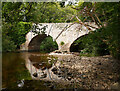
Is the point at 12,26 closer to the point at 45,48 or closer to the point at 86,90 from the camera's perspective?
the point at 86,90

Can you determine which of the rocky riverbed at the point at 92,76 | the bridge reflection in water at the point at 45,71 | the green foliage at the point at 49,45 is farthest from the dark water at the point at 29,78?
the green foliage at the point at 49,45

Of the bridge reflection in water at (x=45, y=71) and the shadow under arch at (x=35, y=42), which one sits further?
the shadow under arch at (x=35, y=42)

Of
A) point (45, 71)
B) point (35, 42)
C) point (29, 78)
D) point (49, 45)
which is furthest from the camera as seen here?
point (49, 45)

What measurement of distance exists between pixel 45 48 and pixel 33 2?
12.6 meters

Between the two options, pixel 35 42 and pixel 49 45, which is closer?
pixel 35 42

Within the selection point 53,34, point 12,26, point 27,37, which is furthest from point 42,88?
point 27,37

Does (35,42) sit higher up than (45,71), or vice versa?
(35,42)

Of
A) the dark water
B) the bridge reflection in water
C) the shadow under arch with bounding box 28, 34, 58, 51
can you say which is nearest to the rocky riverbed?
the bridge reflection in water

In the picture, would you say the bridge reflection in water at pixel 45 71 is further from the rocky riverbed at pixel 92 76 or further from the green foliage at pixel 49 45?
the green foliage at pixel 49 45

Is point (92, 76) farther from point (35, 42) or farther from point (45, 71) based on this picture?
point (35, 42)

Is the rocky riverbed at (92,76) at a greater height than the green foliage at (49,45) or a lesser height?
lesser

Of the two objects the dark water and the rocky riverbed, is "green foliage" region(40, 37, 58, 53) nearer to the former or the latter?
the dark water

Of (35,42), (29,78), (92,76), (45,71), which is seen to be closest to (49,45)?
(35,42)

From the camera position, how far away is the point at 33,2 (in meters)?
1.55
